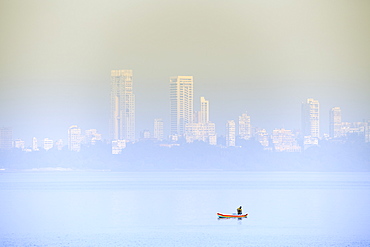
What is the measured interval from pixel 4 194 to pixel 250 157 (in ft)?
134

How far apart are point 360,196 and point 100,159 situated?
4237 cm

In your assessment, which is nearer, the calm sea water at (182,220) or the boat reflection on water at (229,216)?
the calm sea water at (182,220)

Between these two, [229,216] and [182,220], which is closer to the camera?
[182,220]

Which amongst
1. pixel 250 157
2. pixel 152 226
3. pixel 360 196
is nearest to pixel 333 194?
pixel 360 196

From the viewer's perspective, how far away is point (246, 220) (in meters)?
26.7

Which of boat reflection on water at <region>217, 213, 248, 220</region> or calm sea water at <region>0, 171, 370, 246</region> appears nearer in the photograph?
calm sea water at <region>0, 171, 370, 246</region>

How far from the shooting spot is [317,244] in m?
20.5

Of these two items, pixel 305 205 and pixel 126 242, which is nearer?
pixel 126 242

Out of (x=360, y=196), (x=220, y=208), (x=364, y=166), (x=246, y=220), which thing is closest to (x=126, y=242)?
(x=246, y=220)

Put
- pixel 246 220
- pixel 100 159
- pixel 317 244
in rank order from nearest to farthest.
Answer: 1. pixel 317 244
2. pixel 246 220
3. pixel 100 159

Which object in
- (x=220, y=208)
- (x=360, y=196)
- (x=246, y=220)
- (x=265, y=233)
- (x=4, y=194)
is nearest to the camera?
(x=265, y=233)

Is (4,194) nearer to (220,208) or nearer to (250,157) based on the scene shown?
(220,208)

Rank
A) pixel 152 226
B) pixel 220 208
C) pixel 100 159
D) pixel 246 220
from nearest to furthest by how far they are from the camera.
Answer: pixel 152 226, pixel 246 220, pixel 220 208, pixel 100 159

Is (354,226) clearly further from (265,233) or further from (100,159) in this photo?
(100,159)
